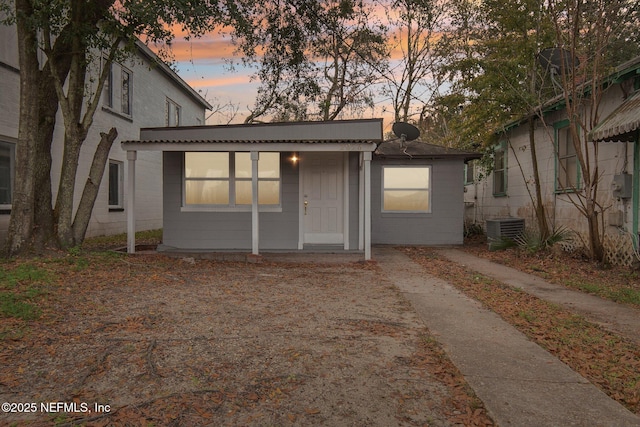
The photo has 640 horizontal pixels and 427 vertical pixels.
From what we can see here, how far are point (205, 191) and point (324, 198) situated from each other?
9.38 feet

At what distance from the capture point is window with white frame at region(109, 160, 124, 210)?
Result: 14.0 metres

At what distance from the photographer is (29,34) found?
779 cm

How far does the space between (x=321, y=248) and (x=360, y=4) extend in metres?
7.12

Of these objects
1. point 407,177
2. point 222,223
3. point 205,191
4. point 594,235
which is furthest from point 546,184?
point 205,191

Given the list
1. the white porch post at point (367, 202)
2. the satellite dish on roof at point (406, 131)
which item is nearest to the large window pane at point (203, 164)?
Answer: the white porch post at point (367, 202)

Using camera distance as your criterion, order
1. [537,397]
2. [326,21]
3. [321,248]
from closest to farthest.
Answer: [537,397] < [321,248] < [326,21]

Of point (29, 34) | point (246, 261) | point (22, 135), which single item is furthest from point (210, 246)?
point (29, 34)

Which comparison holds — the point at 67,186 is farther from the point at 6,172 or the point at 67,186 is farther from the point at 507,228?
the point at 507,228

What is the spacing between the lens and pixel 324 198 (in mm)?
10531

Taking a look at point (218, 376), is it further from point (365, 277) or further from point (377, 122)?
point (377, 122)

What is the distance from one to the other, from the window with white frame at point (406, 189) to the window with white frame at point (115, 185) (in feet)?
27.9

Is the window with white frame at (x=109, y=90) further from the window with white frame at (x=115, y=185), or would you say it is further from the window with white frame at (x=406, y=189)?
the window with white frame at (x=406, y=189)

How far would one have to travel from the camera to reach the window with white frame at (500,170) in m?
13.8

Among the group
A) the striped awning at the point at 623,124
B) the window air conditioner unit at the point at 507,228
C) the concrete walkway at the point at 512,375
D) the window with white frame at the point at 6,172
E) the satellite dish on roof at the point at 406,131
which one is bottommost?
the concrete walkway at the point at 512,375
